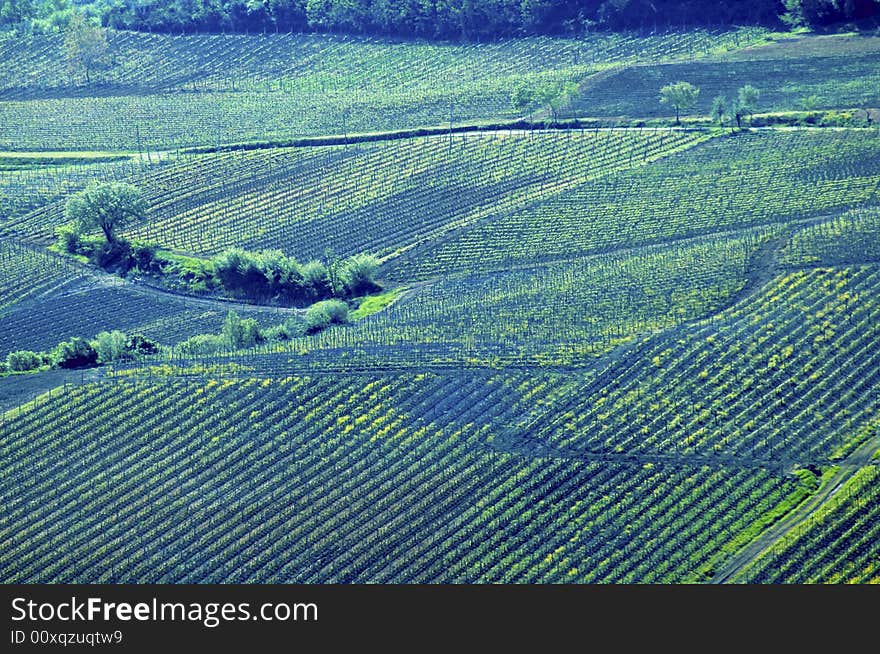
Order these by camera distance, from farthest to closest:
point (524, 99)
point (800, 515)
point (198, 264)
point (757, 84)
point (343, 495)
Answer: point (757, 84)
point (524, 99)
point (198, 264)
point (343, 495)
point (800, 515)

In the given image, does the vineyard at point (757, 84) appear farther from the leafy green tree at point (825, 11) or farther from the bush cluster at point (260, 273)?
the bush cluster at point (260, 273)

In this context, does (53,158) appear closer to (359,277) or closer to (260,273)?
(260,273)

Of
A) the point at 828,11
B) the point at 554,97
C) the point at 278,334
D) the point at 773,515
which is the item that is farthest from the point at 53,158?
the point at 773,515

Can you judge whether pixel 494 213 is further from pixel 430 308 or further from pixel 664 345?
pixel 664 345

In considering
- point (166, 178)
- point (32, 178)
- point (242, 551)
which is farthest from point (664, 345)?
point (32, 178)

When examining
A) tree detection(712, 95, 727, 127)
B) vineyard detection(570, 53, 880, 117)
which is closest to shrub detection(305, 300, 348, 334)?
tree detection(712, 95, 727, 127)

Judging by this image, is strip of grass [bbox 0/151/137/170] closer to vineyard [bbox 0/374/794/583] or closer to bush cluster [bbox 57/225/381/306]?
bush cluster [bbox 57/225/381/306]
